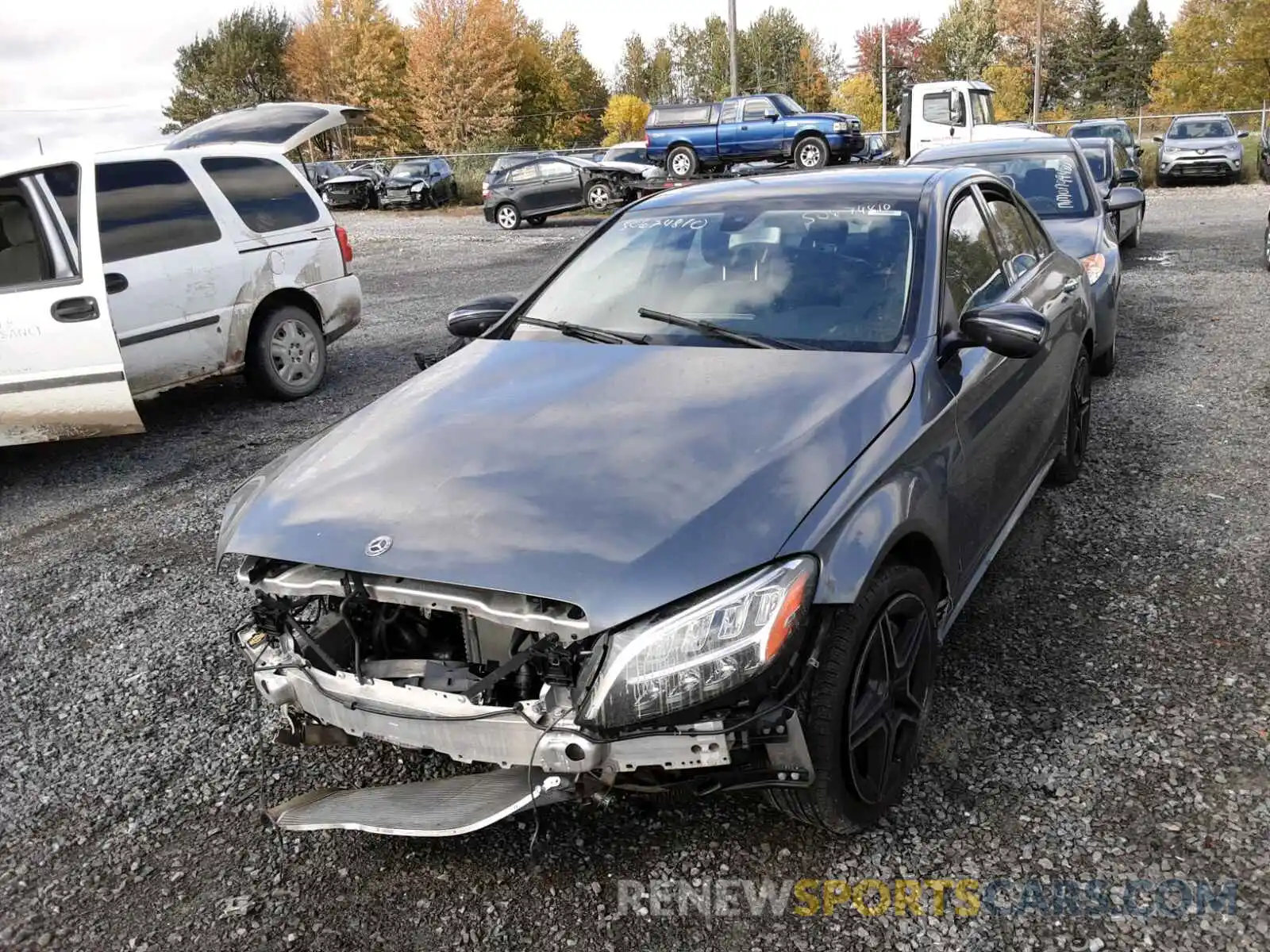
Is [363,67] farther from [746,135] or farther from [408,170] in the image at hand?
[746,135]

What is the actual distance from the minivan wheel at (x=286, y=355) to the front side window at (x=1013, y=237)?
5125 millimetres

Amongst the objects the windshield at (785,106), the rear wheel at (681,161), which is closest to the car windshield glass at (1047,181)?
the windshield at (785,106)

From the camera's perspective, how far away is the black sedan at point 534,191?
72.8 feet

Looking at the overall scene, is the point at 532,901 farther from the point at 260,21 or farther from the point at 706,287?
the point at 260,21

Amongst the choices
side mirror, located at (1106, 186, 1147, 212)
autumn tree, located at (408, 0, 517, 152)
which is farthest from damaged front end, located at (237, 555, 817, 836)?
autumn tree, located at (408, 0, 517, 152)

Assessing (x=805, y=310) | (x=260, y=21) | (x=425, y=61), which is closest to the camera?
(x=805, y=310)

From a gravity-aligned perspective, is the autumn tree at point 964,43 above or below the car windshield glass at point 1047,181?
above

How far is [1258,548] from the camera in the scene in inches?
166

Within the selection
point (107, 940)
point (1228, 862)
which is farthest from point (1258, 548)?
point (107, 940)

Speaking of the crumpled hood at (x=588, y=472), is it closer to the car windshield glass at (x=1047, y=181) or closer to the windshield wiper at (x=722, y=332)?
the windshield wiper at (x=722, y=332)

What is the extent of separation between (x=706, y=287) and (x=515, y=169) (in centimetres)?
2006

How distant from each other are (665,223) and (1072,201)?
188 inches

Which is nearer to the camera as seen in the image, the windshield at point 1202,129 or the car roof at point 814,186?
the car roof at point 814,186

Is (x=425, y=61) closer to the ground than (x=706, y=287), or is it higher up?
higher up
